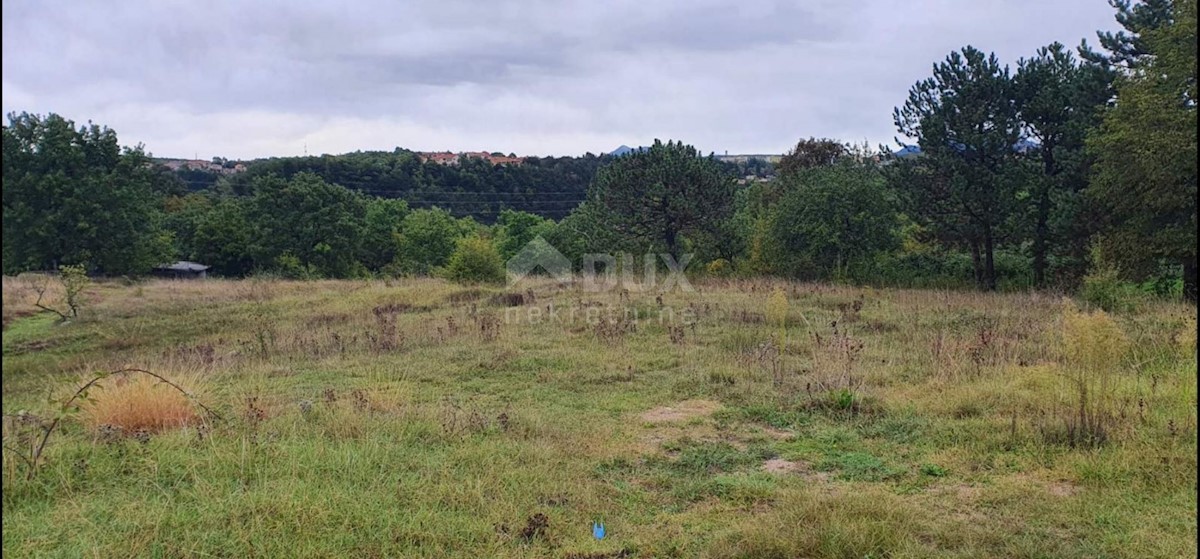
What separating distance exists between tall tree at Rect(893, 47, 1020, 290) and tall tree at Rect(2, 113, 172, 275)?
29010 millimetres

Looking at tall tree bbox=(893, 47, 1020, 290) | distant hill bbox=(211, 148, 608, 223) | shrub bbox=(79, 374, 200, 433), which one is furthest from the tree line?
distant hill bbox=(211, 148, 608, 223)

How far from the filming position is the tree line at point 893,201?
12.9 metres

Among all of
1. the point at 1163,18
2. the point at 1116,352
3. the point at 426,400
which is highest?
the point at 1163,18

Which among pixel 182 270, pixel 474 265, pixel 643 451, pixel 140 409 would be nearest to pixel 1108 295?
pixel 643 451

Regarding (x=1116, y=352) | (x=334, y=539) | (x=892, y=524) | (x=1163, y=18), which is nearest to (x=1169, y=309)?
(x=1116, y=352)

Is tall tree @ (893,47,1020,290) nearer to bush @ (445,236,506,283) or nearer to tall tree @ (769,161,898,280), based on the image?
tall tree @ (769,161,898,280)

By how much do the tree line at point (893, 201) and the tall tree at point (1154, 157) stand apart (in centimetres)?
4

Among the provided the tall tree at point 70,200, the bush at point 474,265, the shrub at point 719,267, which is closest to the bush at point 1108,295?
the shrub at point 719,267

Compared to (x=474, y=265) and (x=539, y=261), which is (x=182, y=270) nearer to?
(x=539, y=261)

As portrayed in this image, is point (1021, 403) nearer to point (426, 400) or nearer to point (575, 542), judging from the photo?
point (575, 542)

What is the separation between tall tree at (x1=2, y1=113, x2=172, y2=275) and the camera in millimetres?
24641

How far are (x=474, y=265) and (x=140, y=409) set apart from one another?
17.7 meters

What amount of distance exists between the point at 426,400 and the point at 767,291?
10.2 meters

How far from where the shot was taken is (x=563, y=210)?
210ft
